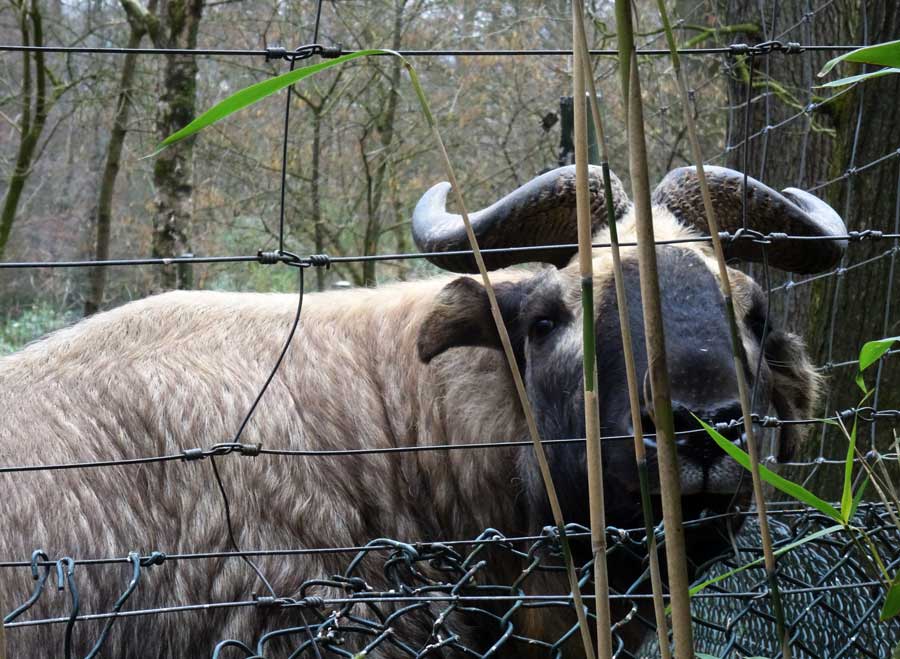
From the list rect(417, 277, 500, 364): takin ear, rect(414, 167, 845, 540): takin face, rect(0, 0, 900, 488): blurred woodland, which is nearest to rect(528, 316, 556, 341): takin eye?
rect(414, 167, 845, 540): takin face

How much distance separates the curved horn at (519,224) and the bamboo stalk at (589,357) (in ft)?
6.82

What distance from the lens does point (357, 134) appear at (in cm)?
1267

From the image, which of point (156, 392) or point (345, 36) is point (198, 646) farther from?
point (345, 36)

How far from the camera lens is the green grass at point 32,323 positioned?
15346 millimetres

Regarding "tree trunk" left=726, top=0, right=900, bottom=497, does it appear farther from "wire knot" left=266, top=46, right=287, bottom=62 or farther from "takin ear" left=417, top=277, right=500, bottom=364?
"wire knot" left=266, top=46, right=287, bottom=62

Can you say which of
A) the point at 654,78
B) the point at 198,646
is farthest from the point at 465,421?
the point at 654,78

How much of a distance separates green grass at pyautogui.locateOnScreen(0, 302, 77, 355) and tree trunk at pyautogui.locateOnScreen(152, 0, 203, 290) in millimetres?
6900

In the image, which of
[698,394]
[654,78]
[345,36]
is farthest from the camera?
[345,36]

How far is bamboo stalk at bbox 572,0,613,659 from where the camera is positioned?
4.09ft

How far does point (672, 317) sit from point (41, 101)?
33.3ft

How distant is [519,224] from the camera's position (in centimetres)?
356

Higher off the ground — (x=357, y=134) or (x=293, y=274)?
(x=357, y=134)

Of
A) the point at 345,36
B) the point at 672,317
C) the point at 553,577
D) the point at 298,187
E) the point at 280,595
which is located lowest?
the point at 553,577

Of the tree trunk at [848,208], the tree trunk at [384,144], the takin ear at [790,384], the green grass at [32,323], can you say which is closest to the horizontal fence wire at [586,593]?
the takin ear at [790,384]
